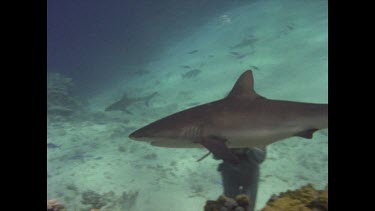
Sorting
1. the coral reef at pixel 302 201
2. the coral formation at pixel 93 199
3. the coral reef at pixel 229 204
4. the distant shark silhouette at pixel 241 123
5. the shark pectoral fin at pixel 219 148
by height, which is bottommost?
the coral formation at pixel 93 199

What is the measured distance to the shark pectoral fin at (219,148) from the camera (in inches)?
179

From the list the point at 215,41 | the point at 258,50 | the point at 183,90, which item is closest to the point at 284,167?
the point at 183,90

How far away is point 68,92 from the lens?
25.4 metres

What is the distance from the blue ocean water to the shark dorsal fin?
2.17 metres

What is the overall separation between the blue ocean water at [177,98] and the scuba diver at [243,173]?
0.37m

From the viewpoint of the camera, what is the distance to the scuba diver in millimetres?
6172

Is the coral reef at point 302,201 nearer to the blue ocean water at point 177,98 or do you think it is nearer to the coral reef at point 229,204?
the coral reef at point 229,204

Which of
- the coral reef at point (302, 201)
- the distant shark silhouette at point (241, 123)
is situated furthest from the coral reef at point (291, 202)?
the distant shark silhouette at point (241, 123)

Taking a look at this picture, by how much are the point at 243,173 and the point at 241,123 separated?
5.00ft

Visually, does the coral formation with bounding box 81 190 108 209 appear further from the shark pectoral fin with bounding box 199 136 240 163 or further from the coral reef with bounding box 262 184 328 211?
the coral reef with bounding box 262 184 328 211
